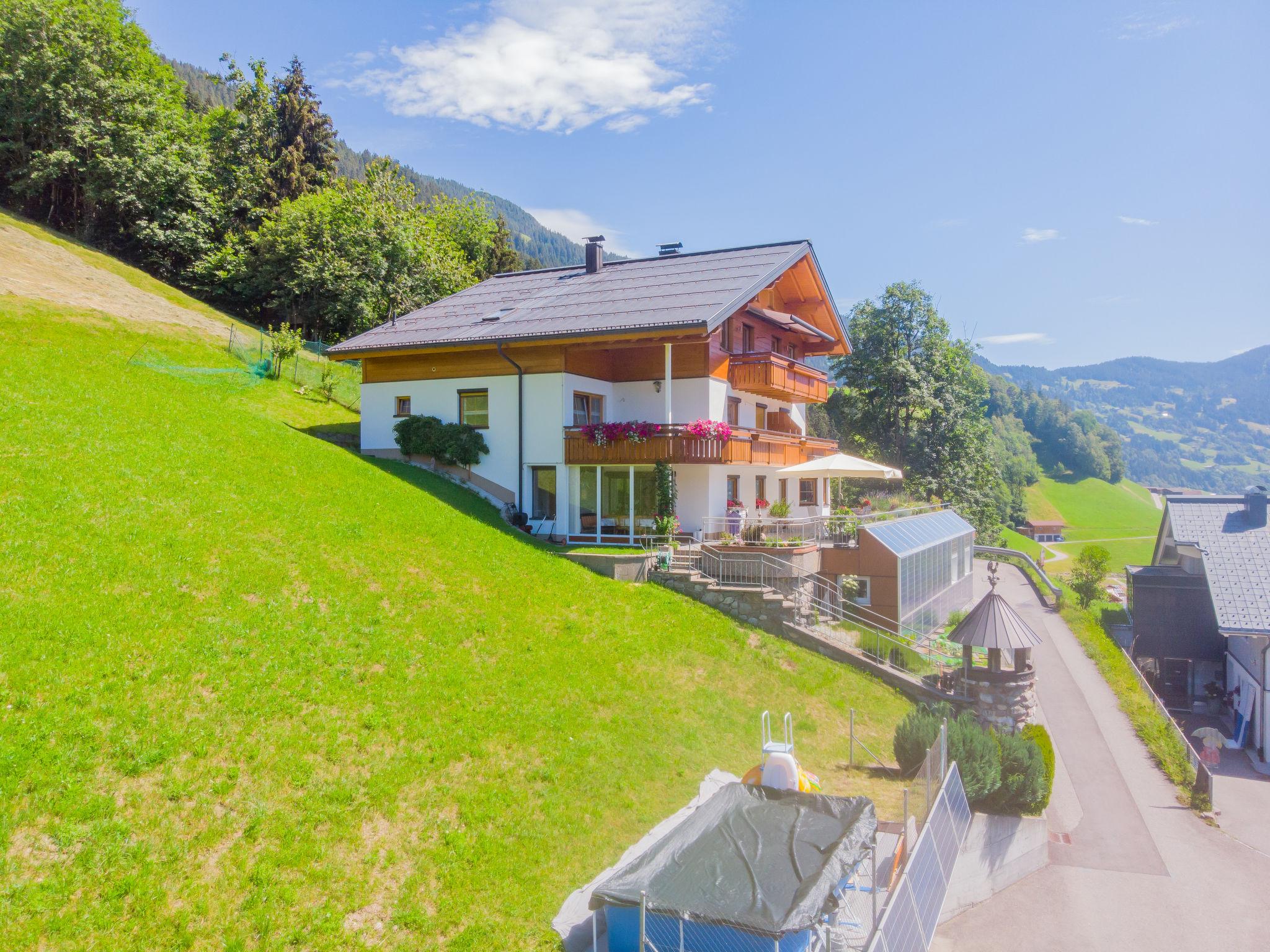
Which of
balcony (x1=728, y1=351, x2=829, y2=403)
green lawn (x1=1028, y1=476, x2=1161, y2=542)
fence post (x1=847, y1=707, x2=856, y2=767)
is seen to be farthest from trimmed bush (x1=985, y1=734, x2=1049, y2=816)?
green lawn (x1=1028, y1=476, x2=1161, y2=542)

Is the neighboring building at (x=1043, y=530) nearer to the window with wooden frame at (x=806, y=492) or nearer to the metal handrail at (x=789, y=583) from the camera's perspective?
the window with wooden frame at (x=806, y=492)

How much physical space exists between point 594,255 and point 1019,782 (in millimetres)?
22249

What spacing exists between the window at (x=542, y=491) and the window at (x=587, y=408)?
5.80 ft

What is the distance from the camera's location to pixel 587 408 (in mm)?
23328

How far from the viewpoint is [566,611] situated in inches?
612

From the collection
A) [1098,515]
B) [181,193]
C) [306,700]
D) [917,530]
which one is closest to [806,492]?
[917,530]

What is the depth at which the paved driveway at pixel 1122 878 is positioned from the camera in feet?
36.6

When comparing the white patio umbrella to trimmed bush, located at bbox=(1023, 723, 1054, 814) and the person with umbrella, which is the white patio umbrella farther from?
the person with umbrella

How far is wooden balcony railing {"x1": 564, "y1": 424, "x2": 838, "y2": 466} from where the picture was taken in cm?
2053

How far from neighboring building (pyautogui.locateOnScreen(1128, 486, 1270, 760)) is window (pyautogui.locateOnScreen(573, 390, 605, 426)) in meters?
20.1

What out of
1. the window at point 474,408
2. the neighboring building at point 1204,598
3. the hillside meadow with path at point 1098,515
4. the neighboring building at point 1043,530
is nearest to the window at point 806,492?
the neighboring building at point 1204,598

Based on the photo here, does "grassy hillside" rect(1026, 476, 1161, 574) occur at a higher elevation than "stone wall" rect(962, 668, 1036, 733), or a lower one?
lower

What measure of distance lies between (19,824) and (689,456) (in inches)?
633

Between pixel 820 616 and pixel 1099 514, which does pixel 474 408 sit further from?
pixel 1099 514
